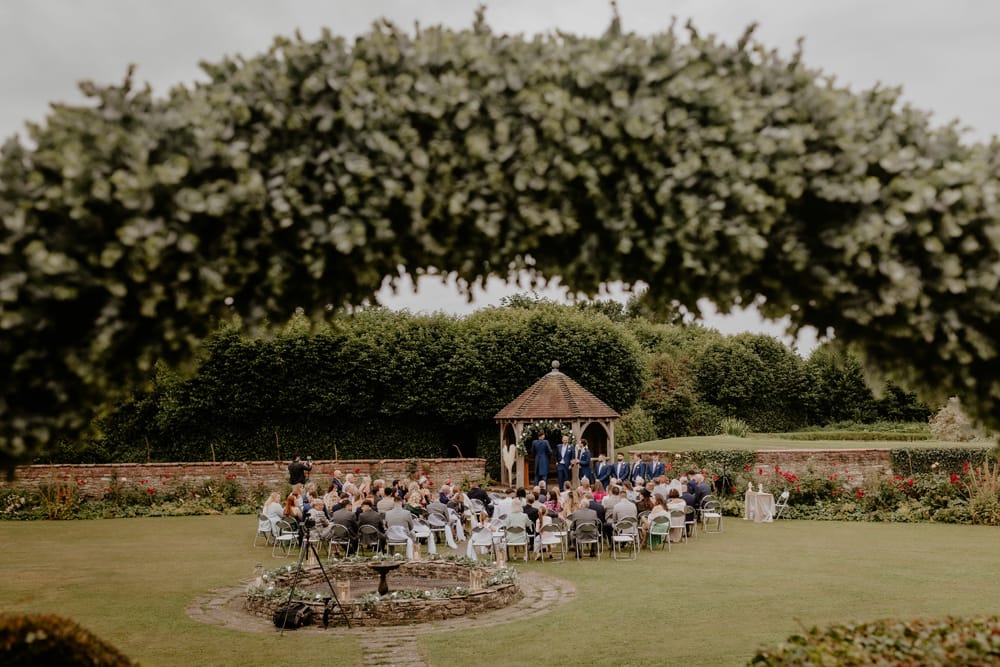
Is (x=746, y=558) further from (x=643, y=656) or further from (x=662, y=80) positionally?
(x=662, y=80)

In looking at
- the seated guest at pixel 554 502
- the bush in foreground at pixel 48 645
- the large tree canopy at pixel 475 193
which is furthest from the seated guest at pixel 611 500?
the bush in foreground at pixel 48 645

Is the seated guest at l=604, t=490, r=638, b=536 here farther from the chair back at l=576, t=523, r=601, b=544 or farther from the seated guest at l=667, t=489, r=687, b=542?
the seated guest at l=667, t=489, r=687, b=542

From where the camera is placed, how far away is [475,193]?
A: 462 cm

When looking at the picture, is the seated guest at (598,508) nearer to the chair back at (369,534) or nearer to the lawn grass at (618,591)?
the lawn grass at (618,591)

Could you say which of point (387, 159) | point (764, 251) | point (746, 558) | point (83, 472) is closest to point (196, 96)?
point (387, 159)

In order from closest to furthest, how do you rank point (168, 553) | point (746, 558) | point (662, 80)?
1. point (662, 80)
2. point (746, 558)
3. point (168, 553)

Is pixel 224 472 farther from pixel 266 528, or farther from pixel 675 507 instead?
pixel 675 507

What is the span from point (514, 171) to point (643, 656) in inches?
254

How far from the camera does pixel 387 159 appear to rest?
14.7 ft

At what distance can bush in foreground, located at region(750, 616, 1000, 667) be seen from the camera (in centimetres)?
544

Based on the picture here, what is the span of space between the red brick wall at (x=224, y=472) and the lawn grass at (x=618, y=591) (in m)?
3.20

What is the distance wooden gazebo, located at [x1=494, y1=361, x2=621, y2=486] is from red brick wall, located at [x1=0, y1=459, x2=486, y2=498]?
1.36 m

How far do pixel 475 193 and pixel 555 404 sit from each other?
21443 millimetres

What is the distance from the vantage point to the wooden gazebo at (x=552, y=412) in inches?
1008
